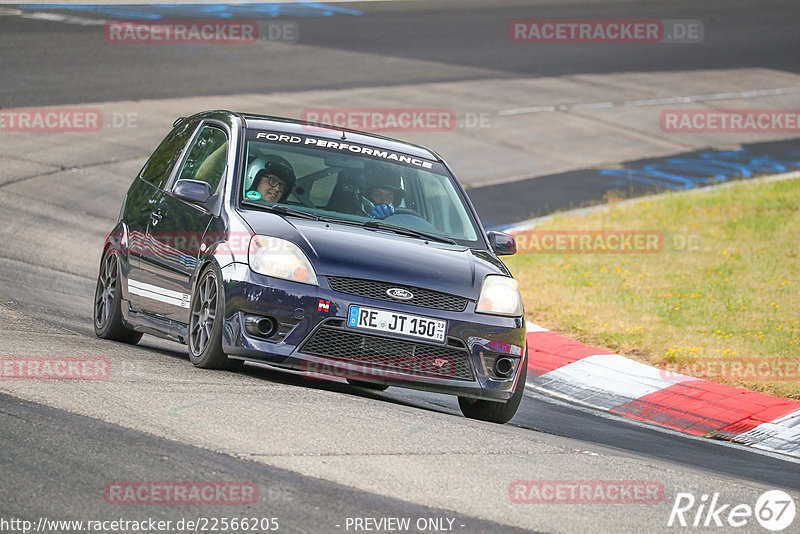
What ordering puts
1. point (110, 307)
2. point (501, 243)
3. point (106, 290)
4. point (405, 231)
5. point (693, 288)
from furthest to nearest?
1. point (693, 288)
2. point (106, 290)
3. point (110, 307)
4. point (501, 243)
5. point (405, 231)

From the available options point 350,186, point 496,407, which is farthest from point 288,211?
point 496,407

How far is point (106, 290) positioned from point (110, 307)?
21cm

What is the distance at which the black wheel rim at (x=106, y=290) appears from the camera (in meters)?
9.37

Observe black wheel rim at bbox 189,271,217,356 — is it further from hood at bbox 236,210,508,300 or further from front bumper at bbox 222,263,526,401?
hood at bbox 236,210,508,300

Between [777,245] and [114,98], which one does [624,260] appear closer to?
[777,245]

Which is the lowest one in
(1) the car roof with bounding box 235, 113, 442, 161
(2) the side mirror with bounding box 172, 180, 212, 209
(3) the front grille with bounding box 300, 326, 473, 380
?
(3) the front grille with bounding box 300, 326, 473, 380

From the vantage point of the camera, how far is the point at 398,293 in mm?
7402

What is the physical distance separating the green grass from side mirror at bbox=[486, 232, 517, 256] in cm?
261

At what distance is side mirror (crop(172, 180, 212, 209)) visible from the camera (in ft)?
26.7

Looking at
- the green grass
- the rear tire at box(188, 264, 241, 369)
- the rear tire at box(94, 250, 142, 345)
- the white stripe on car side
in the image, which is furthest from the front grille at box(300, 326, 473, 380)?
the green grass

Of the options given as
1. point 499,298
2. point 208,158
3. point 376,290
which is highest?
point 208,158

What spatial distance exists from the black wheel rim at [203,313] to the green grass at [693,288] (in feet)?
14.8

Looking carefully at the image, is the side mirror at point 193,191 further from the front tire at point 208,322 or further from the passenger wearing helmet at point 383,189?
the passenger wearing helmet at point 383,189

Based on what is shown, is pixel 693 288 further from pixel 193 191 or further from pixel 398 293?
pixel 193 191
